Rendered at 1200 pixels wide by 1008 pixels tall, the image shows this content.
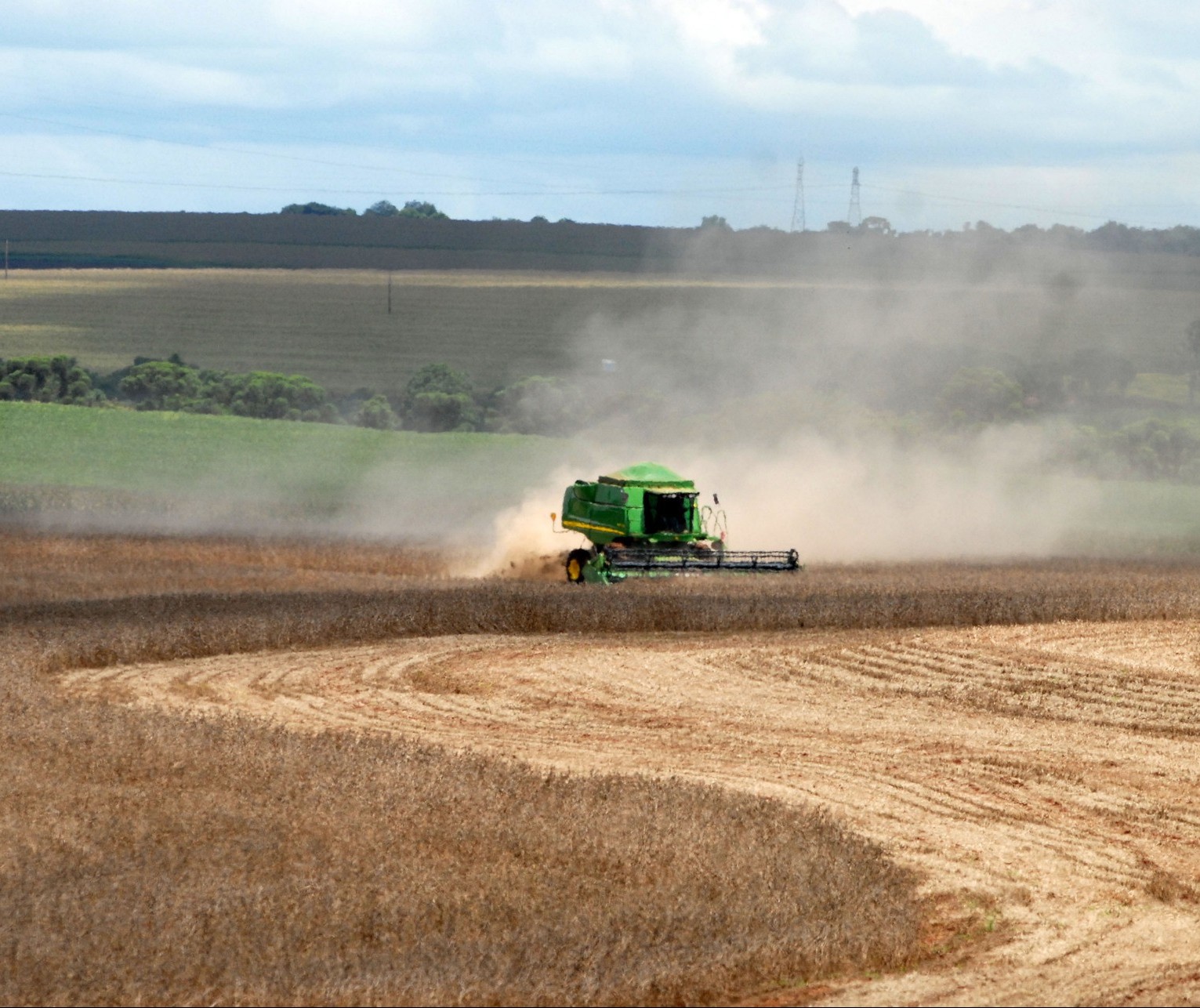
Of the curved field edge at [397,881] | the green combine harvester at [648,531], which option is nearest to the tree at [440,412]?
the green combine harvester at [648,531]

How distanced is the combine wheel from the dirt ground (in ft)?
24.4

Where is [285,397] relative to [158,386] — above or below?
below

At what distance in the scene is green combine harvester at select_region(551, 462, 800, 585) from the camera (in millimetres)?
30547

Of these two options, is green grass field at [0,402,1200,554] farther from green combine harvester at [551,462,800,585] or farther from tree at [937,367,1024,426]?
green combine harvester at [551,462,800,585]

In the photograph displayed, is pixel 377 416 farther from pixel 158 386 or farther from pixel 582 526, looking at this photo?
pixel 582 526

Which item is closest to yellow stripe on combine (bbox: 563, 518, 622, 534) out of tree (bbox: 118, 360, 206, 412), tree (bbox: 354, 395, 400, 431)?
tree (bbox: 354, 395, 400, 431)

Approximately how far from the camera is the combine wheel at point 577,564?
32031mm

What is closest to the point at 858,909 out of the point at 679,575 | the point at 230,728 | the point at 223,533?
the point at 230,728

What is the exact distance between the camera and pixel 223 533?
150ft

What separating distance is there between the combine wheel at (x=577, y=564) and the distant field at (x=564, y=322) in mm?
34621

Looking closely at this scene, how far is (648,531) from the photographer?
3198 cm

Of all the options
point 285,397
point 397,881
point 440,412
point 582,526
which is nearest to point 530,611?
point 582,526

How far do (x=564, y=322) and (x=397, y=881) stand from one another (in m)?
89.2

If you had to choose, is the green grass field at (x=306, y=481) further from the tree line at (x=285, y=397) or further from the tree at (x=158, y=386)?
the tree at (x=158, y=386)
